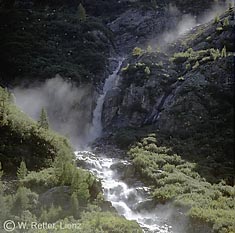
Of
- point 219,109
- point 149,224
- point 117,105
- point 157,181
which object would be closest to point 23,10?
point 117,105

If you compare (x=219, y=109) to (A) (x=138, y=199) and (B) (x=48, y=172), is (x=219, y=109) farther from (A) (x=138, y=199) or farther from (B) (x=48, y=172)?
(B) (x=48, y=172)

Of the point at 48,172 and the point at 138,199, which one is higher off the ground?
the point at 48,172

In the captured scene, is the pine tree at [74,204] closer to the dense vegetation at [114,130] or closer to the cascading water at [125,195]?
the dense vegetation at [114,130]

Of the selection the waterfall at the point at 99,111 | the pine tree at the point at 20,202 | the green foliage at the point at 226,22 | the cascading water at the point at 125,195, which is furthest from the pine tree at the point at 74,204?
the green foliage at the point at 226,22

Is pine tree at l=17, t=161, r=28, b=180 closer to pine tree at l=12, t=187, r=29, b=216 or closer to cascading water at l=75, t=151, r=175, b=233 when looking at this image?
pine tree at l=12, t=187, r=29, b=216

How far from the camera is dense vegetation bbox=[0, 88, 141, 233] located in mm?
17641

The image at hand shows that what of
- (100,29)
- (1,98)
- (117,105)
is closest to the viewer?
(1,98)

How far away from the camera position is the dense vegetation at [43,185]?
1764 cm

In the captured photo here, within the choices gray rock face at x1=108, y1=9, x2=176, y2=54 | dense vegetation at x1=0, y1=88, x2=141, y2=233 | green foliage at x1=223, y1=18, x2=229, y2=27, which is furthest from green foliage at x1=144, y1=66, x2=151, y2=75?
dense vegetation at x1=0, y1=88, x2=141, y2=233

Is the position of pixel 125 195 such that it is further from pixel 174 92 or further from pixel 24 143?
pixel 174 92

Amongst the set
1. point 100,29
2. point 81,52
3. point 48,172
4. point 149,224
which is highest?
point 100,29

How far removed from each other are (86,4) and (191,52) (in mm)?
30628

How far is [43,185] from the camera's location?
2073cm

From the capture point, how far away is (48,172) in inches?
886
